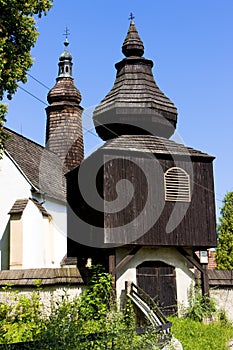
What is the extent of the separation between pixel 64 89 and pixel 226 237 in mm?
18586

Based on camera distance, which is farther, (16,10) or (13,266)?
(13,266)

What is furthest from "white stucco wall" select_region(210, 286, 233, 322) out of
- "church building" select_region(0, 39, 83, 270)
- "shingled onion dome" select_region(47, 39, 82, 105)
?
"shingled onion dome" select_region(47, 39, 82, 105)

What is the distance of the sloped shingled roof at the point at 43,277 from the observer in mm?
15953

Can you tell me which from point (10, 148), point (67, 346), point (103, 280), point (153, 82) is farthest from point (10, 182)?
point (67, 346)

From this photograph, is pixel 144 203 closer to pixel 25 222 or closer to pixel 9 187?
pixel 25 222

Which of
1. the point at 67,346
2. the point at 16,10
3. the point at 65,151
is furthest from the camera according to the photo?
the point at 65,151

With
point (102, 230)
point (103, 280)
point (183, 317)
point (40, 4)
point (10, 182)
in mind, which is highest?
point (40, 4)

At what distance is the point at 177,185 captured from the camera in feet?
57.8

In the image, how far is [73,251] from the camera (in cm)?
1927

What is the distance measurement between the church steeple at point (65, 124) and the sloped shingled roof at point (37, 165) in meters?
2.35

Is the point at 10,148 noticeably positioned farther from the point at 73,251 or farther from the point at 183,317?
the point at 183,317

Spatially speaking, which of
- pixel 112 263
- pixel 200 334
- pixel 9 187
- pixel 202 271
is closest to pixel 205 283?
pixel 202 271

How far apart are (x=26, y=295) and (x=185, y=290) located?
4.87m

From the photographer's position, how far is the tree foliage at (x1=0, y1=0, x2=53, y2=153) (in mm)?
12273
